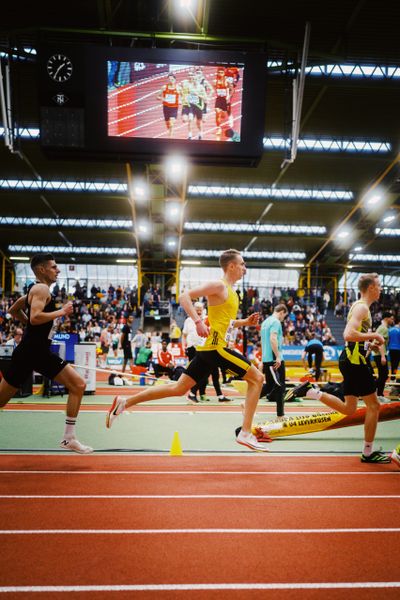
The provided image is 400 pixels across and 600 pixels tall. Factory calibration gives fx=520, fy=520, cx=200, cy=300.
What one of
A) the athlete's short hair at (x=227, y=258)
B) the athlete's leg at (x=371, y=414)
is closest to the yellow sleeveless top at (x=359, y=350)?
the athlete's leg at (x=371, y=414)

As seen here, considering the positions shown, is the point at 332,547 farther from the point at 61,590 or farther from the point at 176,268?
the point at 176,268

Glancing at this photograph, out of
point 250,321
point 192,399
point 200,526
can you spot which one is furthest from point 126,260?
point 200,526

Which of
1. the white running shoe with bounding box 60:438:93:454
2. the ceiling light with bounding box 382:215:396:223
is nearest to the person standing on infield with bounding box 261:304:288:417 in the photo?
the white running shoe with bounding box 60:438:93:454

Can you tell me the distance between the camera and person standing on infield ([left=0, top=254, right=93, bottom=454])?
5.09 metres

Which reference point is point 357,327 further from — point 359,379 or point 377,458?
point 377,458

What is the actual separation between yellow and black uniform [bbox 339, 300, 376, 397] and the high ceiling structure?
7273 millimetres

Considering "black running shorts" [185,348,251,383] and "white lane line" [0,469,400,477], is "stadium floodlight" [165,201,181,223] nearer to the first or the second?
"black running shorts" [185,348,251,383]

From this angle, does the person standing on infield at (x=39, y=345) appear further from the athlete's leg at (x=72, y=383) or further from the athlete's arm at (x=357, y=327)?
the athlete's arm at (x=357, y=327)

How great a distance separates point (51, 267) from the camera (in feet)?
17.8

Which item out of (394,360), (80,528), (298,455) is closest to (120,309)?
(394,360)

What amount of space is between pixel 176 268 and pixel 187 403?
25775 mm

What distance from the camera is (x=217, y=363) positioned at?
530 centimetres

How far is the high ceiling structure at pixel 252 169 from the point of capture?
12.6 m

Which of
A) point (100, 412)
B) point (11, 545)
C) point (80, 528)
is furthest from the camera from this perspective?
point (100, 412)
